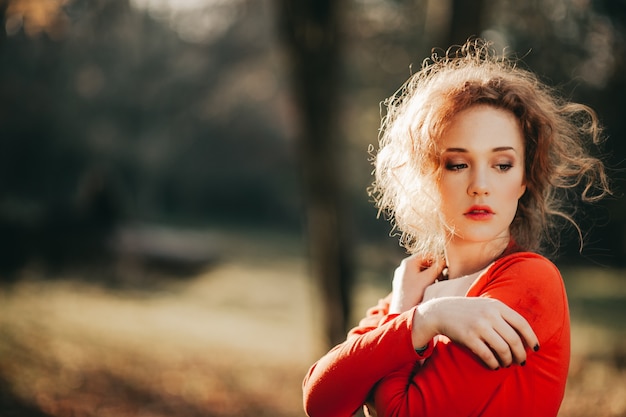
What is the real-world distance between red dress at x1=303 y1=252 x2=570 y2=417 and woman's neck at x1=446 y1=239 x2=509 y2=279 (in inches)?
5.7

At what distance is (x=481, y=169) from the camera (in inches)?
67.7

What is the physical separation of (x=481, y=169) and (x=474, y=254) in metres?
0.26

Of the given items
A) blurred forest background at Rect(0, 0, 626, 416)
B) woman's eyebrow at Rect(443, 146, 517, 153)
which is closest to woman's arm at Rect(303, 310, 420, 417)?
woman's eyebrow at Rect(443, 146, 517, 153)

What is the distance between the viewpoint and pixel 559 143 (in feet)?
6.35

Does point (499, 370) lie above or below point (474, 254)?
below

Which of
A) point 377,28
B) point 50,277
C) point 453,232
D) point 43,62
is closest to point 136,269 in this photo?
point 50,277

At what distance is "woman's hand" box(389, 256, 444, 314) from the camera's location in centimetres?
188

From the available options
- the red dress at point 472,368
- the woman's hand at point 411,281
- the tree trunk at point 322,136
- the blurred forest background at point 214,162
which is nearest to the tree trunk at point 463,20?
the blurred forest background at point 214,162

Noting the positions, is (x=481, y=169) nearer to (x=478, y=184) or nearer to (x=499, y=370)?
(x=478, y=184)

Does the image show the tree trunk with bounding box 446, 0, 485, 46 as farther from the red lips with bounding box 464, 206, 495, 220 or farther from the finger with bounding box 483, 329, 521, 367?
the finger with bounding box 483, 329, 521, 367

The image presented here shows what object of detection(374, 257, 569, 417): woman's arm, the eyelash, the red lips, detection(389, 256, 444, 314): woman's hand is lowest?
detection(374, 257, 569, 417): woman's arm

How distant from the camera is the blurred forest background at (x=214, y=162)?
5.98 m

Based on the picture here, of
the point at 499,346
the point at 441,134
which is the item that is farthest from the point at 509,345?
the point at 441,134

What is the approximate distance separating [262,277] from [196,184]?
31.6 ft
